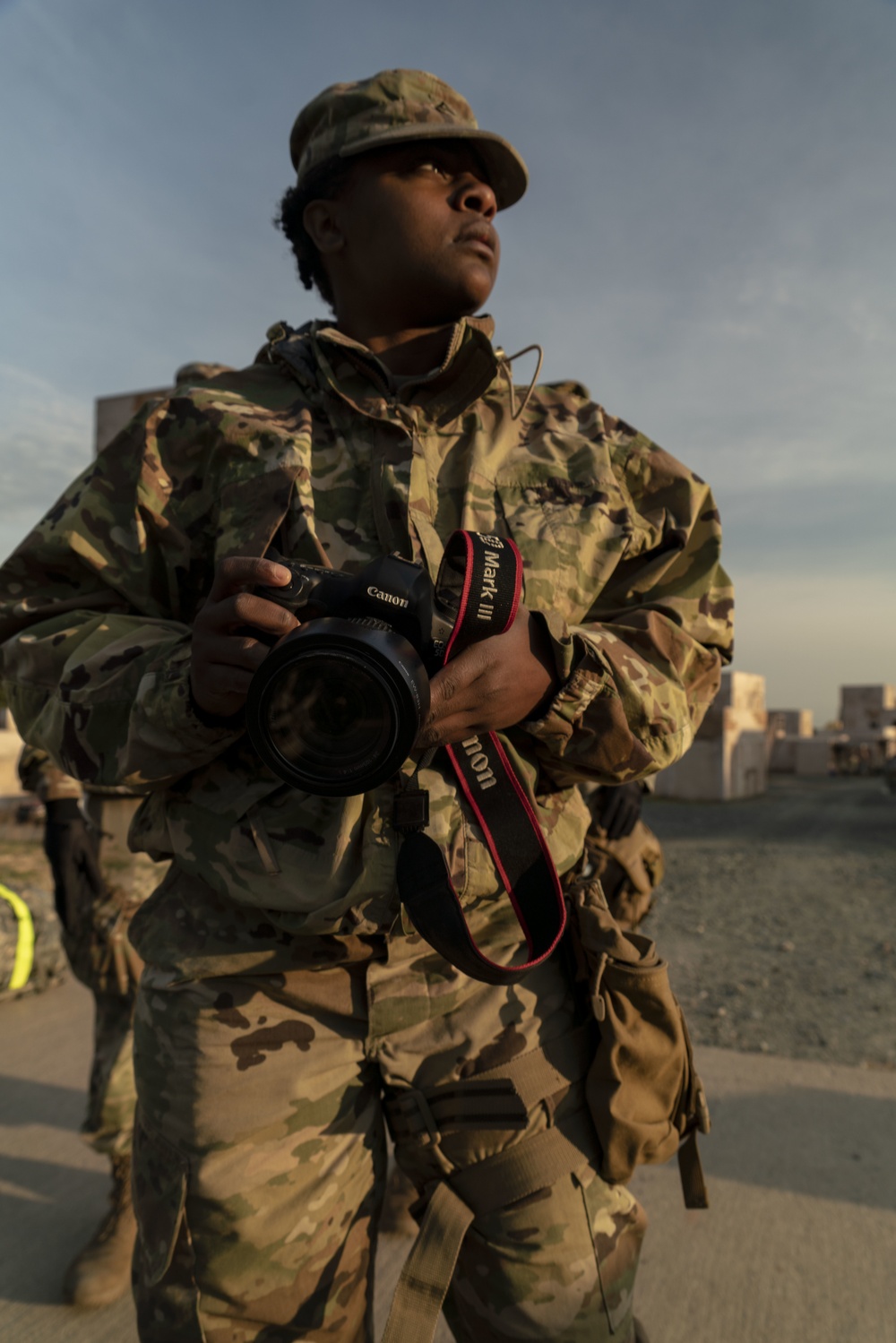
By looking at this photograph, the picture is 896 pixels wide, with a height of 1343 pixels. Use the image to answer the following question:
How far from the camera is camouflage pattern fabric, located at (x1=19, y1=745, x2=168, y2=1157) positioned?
229cm

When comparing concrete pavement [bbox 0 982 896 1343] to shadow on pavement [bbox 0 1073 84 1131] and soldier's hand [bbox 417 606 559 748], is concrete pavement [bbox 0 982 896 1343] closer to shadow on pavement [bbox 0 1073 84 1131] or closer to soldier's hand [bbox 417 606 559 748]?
shadow on pavement [bbox 0 1073 84 1131]

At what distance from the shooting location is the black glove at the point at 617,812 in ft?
7.63

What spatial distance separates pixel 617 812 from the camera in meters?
2.34

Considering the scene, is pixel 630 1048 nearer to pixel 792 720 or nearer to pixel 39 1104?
pixel 39 1104

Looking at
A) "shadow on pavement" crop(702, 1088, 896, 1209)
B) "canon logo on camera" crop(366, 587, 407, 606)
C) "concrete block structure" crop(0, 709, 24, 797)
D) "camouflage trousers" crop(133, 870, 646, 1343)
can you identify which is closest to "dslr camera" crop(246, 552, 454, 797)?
"canon logo on camera" crop(366, 587, 407, 606)

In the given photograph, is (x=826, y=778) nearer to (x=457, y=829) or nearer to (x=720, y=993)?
(x=720, y=993)

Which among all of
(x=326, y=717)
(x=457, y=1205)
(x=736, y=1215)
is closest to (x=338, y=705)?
(x=326, y=717)

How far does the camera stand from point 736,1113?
276 cm

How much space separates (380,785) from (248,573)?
320 mm

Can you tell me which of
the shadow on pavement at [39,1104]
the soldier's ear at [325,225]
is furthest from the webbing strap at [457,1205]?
the shadow on pavement at [39,1104]

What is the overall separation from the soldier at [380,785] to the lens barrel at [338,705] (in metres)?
0.07

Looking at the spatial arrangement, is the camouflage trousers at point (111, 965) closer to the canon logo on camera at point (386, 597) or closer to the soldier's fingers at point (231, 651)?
the soldier's fingers at point (231, 651)

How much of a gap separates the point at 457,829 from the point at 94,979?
1.80 metres

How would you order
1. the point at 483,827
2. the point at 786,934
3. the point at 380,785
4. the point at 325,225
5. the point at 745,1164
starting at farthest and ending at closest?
1. the point at 786,934
2. the point at 745,1164
3. the point at 325,225
4. the point at 483,827
5. the point at 380,785
